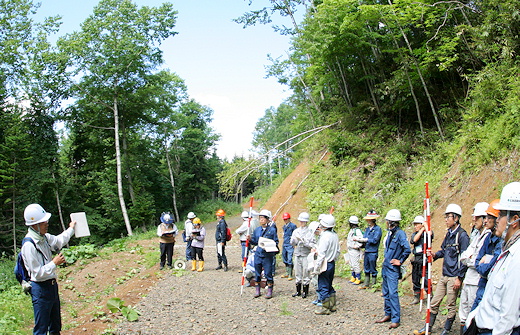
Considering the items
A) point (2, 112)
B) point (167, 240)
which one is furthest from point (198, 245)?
point (2, 112)

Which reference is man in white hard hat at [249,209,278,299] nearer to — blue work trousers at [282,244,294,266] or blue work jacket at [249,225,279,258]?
blue work jacket at [249,225,279,258]

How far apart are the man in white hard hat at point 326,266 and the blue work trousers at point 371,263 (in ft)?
7.56

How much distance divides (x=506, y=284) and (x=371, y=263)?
7.49m

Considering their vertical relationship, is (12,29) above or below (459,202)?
above

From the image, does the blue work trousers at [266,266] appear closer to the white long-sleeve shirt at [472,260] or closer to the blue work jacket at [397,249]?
the blue work jacket at [397,249]

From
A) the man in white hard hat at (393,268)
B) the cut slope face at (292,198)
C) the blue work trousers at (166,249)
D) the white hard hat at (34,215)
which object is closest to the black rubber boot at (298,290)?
the man in white hard hat at (393,268)

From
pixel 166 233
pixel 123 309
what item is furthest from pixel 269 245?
pixel 166 233

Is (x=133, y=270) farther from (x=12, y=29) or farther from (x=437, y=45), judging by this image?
(x=12, y=29)

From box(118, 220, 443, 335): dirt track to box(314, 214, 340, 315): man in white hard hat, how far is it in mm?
258

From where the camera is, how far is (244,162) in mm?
17281

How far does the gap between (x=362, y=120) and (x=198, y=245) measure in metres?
10.4

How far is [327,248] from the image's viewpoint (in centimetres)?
789

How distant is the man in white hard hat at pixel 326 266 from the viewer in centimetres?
784

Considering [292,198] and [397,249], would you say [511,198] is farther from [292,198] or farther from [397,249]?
[292,198]
